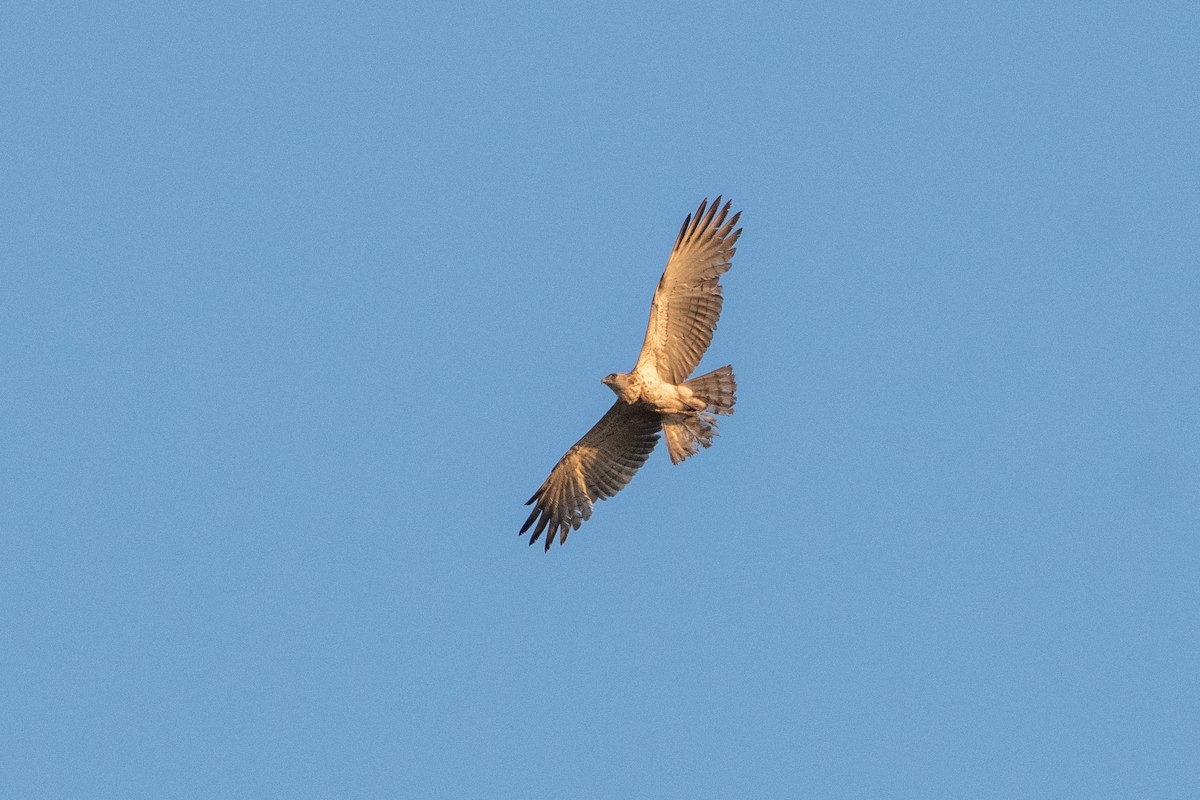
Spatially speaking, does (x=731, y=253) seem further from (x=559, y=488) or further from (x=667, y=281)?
(x=559, y=488)

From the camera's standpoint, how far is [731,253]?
2259 centimetres

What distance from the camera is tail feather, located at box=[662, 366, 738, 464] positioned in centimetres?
2209

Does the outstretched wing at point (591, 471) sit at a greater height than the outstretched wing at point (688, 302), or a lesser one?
lesser

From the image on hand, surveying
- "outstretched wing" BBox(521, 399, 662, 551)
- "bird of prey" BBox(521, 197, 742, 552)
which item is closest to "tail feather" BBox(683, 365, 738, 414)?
"bird of prey" BBox(521, 197, 742, 552)

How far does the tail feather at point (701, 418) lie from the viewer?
22094mm

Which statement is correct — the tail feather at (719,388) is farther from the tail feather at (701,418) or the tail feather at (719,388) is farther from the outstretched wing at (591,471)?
the outstretched wing at (591,471)

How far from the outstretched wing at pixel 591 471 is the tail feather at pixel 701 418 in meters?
0.67

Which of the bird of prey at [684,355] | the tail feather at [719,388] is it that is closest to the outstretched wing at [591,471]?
the bird of prey at [684,355]

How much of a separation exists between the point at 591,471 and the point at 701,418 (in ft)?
6.63

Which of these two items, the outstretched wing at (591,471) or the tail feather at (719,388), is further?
the outstretched wing at (591,471)

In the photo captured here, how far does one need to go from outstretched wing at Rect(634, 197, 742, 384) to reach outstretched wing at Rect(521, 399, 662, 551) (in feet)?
3.08

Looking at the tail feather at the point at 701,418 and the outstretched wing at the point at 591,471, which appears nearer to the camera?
the tail feather at the point at 701,418

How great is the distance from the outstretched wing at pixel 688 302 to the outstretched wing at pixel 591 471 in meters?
0.94

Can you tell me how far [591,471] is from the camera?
2367 cm
